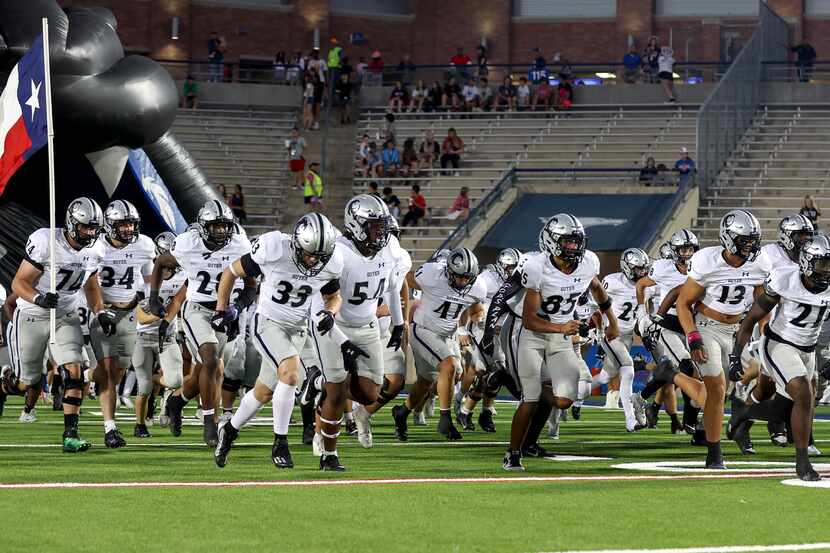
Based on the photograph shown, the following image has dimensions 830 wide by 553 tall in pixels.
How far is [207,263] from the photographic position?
1182cm

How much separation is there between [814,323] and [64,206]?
44.6 ft

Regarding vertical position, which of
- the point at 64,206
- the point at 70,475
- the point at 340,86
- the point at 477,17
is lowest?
the point at 70,475

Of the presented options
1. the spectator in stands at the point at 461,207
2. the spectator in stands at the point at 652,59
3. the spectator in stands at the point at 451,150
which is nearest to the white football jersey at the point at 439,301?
the spectator in stands at the point at 461,207

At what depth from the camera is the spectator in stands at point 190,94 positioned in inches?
1330

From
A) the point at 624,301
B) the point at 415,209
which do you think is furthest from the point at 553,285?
the point at 415,209

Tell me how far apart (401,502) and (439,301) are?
6.14 m

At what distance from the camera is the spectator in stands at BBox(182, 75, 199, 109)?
3378 cm

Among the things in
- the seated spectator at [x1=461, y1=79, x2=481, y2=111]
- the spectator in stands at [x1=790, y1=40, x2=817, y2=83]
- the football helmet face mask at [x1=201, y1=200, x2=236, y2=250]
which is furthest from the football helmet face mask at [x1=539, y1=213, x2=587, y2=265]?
the seated spectator at [x1=461, y1=79, x2=481, y2=111]

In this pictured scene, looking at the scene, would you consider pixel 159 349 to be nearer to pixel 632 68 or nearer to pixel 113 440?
pixel 113 440

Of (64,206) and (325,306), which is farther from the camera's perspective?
(64,206)

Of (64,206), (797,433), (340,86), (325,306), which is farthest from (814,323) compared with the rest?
(340,86)

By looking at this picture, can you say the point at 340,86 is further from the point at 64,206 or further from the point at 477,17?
the point at 64,206

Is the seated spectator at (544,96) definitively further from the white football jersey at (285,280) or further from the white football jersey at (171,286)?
the white football jersey at (285,280)

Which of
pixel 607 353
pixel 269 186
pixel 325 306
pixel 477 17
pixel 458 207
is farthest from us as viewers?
pixel 477 17
